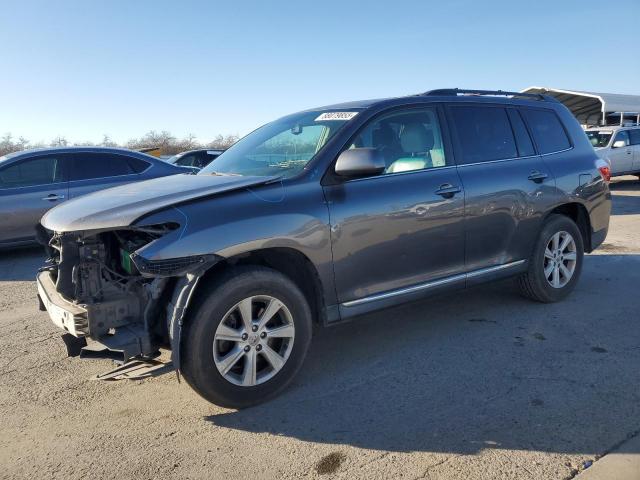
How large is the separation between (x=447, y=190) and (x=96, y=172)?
6065mm

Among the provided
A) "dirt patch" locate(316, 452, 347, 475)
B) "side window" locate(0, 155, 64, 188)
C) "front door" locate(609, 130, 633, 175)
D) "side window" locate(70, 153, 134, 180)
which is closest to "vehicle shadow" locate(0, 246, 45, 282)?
"side window" locate(0, 155, 64, 188)

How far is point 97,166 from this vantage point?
831 cm

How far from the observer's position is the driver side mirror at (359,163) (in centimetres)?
352

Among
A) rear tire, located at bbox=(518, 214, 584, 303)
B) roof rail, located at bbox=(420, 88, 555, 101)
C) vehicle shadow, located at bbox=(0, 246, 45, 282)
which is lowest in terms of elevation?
vehicle shadow, located at bbox=(0, 246, 45, 282)

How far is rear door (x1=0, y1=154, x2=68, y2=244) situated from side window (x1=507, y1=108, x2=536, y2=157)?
247 inches

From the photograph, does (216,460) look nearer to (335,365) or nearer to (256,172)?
(335,365)

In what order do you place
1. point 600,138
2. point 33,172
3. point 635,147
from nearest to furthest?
point 33,172
point 635,147
point 600,138

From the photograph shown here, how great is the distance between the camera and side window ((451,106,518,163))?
14.6ft

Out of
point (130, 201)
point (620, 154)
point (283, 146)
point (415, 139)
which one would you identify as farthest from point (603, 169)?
point (620, 154)

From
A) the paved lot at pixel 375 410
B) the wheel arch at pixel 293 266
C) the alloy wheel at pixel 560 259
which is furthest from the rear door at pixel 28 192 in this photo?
the alloy wheel at pixel 560 259

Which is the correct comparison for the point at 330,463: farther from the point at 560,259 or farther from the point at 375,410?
the point at 560,259

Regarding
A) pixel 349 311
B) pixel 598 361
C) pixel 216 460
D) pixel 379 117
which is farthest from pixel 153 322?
pixel 598 361

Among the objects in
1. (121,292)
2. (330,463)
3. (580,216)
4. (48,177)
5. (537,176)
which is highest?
(48,177)

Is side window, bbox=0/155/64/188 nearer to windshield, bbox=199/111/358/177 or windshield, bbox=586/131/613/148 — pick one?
windshield, bbox=199/111/358/177
